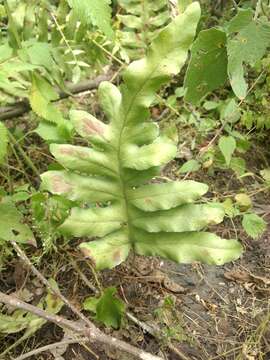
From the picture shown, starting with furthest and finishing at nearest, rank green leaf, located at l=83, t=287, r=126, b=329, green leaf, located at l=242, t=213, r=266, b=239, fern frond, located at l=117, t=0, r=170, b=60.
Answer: fern frond, located at l=117, t=0, r=170, b=60 < green leaf, located at l=242, t=213, r=266, b=239 < green leaf, located at l=83, t=287, r=126, b=329

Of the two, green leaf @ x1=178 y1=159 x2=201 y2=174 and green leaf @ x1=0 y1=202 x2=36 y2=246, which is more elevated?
green leaf @ x1=0 y1=202 x2=36 y2=246

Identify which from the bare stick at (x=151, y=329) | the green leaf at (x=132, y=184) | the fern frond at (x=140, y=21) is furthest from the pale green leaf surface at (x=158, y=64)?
the fern frond at (x=140, y=21)

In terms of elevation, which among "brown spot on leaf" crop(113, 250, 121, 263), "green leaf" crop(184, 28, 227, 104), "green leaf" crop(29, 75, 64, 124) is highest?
"green leaf" crop(184, 28, 227, 104)

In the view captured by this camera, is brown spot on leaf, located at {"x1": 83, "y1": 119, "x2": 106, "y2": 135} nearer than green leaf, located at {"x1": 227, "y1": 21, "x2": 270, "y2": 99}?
No

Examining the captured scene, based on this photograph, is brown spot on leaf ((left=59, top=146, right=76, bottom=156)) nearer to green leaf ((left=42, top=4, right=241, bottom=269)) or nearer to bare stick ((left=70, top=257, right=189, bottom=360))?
green leaf ((left=42, top=4, right=241, bottom=269))

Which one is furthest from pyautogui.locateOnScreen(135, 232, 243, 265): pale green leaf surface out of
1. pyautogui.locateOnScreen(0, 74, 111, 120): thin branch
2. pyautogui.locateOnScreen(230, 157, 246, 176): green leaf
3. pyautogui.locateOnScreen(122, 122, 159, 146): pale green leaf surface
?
pyautogui.locateOnScreen(0, 74, 111, 120): thin branch

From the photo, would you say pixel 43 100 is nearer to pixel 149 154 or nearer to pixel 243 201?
pixel 149 154

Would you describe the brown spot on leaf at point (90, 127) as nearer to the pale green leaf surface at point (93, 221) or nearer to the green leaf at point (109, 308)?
the pale green leaf surface at point (93, 221)
